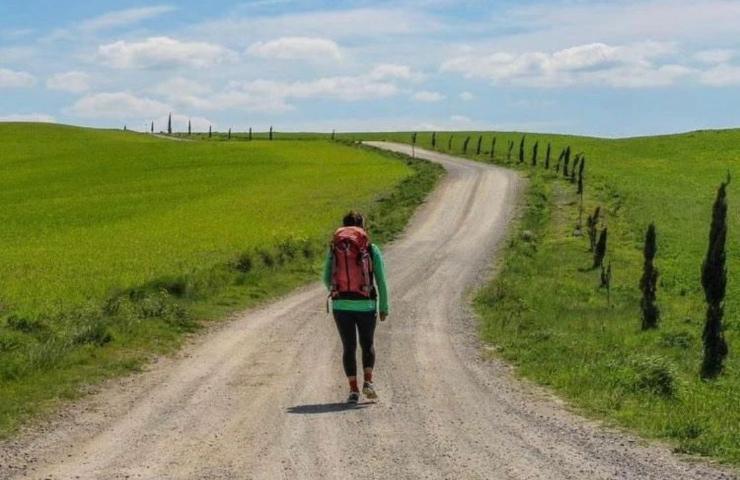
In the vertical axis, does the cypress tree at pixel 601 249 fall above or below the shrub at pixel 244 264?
above

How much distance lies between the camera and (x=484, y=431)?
11.1 m

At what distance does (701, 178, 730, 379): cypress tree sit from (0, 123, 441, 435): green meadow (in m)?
9.28

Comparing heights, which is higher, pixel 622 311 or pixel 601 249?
pixel 601 249

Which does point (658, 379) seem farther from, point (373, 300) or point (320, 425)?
point (320, 425)

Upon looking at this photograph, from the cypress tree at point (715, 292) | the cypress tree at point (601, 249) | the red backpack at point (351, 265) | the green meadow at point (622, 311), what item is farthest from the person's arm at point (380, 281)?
the cypress tree at point (601, 249)

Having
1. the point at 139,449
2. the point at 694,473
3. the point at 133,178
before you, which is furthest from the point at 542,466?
the point at 133,178

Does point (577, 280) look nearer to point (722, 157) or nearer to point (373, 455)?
point (373, 455)

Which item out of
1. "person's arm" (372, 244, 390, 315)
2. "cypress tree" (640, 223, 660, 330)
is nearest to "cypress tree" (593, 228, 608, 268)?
"cypress tree" (640, 223, 660, 330)

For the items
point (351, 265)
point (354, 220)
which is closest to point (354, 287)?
point (351, 265)

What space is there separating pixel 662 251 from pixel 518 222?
32.2ft

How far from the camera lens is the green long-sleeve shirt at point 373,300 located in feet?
41.7

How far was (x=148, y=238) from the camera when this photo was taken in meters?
38.3

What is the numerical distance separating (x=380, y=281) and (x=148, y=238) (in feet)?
88.3

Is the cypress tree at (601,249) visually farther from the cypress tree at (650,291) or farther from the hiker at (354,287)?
the hiker at (354,287)
